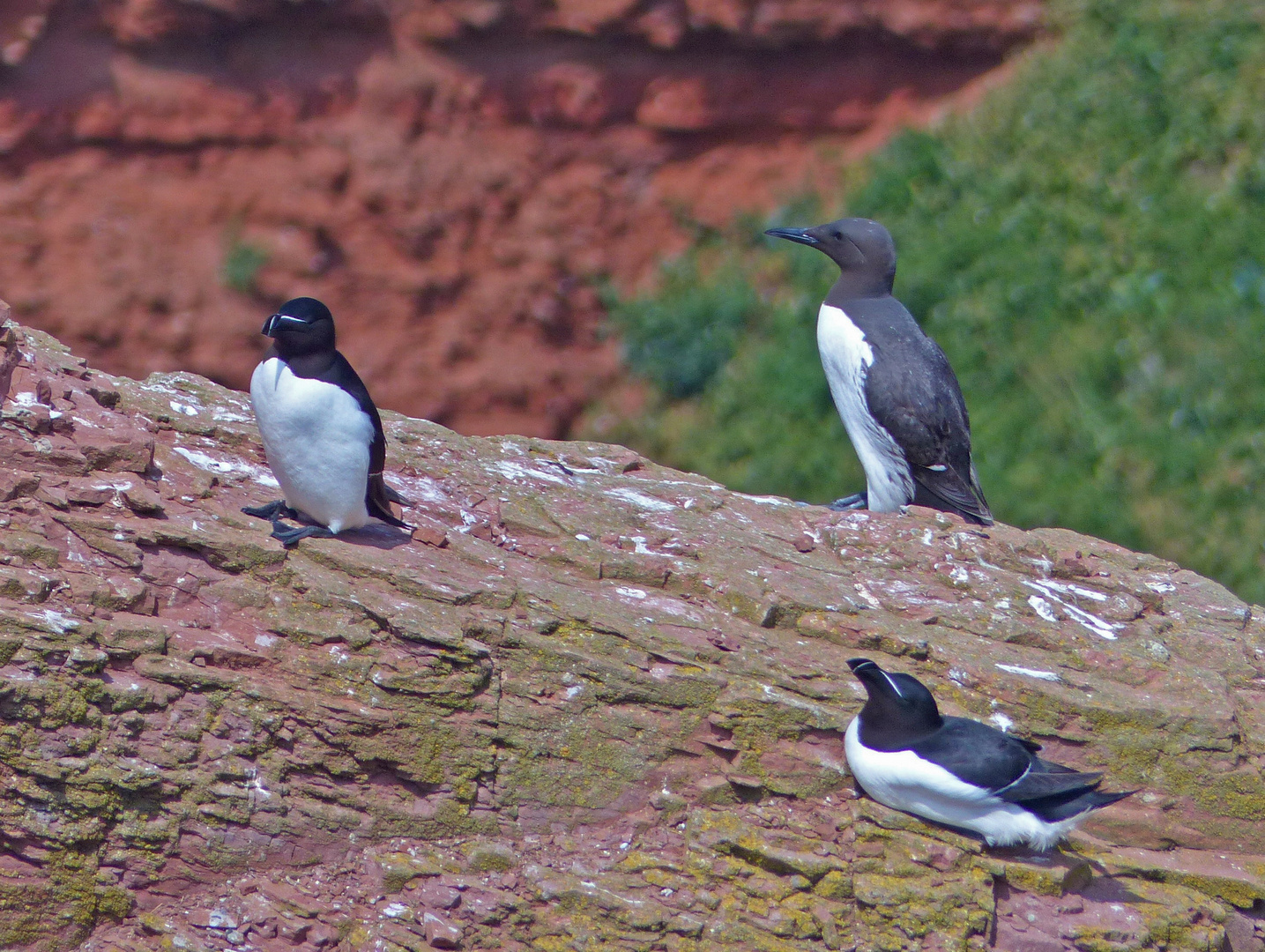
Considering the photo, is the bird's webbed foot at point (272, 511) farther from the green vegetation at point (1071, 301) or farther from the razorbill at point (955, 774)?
the green vegetation at point (1071, 301)

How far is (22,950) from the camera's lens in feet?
13.4

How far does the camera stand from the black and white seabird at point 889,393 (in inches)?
262

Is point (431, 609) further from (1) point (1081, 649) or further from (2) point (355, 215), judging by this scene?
(2) point (355, 215)

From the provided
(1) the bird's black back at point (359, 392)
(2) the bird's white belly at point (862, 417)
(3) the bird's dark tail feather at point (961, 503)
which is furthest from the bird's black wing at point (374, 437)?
(3) the bird's dark tail feather at point (961, 503)

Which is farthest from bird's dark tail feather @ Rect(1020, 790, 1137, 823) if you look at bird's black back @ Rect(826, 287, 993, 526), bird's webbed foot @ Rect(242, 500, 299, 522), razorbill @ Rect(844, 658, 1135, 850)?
bird's webbed foot @ Rect(242, 500, 299, 522)

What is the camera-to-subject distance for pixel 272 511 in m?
5.11

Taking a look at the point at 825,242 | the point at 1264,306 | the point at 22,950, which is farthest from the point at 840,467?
the point at 22,950

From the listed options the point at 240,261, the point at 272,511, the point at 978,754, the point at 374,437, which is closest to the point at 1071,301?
the point at 240,261

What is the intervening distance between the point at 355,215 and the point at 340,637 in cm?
912

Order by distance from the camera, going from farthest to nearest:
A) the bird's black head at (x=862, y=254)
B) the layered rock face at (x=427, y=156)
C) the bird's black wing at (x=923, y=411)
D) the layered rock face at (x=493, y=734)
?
the layered rock face at (x=427, y=156)
the bird's black head at (x=862, y=254)
the bird's black wing at (x=923, y=411)
the layered rock face at (x=493, y=734)

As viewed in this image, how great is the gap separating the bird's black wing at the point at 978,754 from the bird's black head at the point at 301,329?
251 cm

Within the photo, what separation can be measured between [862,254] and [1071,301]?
5.41 m

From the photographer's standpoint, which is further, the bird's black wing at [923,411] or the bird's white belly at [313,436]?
the bird's black wing at [923,411]

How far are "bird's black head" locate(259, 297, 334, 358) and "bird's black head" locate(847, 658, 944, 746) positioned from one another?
2.20 m
